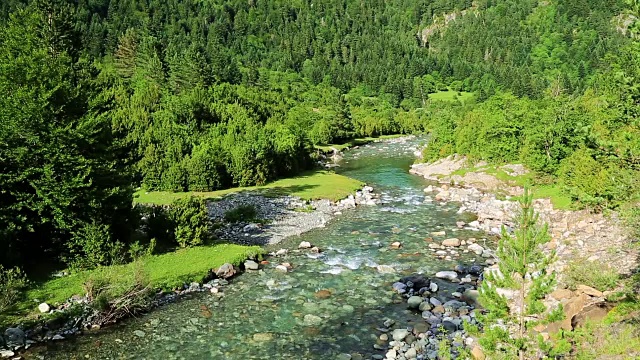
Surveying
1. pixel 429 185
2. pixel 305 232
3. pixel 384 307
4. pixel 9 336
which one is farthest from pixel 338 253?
pixel 429 185

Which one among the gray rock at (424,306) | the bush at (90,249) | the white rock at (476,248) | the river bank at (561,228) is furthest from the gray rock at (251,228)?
the river bank at (561,228)

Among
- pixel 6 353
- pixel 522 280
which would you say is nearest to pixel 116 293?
pixel 6 353

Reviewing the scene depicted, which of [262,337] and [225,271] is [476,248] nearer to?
[225,271]

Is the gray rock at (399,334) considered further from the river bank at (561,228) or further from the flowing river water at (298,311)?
the river bank at (561,228)

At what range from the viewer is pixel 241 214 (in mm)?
38719

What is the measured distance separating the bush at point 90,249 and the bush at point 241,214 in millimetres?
14047

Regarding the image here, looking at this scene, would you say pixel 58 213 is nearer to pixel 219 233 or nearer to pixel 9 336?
pixel 9 336

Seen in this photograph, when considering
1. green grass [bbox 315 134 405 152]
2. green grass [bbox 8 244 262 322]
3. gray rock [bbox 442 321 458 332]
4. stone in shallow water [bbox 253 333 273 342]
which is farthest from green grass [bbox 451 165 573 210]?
green grass [bbox 315 134 405 152]

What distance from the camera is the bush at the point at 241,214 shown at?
3816cm

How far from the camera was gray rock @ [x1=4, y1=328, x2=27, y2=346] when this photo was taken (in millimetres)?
17609

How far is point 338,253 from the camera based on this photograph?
101 feet

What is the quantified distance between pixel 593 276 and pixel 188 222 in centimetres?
2236

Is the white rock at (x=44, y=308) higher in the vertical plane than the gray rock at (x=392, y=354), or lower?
higher

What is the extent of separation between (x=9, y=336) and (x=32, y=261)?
25.4 feet
